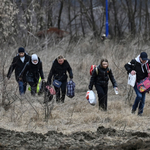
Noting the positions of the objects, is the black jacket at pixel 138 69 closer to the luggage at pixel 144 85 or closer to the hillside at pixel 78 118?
the luggage at pixel 144 85

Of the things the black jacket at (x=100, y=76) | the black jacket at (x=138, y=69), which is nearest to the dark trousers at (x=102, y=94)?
the black jacket at (x=100, y=76)

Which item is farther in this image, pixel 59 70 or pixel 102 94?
pixel 59 70

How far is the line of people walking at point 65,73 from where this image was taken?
743 cm

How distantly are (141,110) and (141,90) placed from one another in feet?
1.77

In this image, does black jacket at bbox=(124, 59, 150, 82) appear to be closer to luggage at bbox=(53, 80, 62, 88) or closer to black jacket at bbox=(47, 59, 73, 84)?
black jacket at bbox=(47, 59, 73, 84)

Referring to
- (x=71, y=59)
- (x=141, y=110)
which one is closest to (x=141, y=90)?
(x=141, y=110)

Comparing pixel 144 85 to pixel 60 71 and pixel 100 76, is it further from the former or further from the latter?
pixel 60 71

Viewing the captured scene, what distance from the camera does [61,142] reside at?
5.09 m

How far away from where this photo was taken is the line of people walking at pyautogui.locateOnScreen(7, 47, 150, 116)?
743cm

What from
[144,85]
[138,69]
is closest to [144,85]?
[144,85]

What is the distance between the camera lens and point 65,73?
29.1 feet

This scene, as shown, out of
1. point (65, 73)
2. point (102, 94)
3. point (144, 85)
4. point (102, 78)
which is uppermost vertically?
point (65, 73)

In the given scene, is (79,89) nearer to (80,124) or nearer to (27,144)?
(80,124)

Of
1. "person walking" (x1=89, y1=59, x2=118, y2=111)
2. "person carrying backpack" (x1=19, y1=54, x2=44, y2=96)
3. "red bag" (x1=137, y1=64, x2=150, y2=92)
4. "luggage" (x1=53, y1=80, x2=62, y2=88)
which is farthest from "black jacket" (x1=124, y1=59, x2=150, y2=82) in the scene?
"person carrying backpack" (x1=19, y1=54, x2=44, y2=96)
